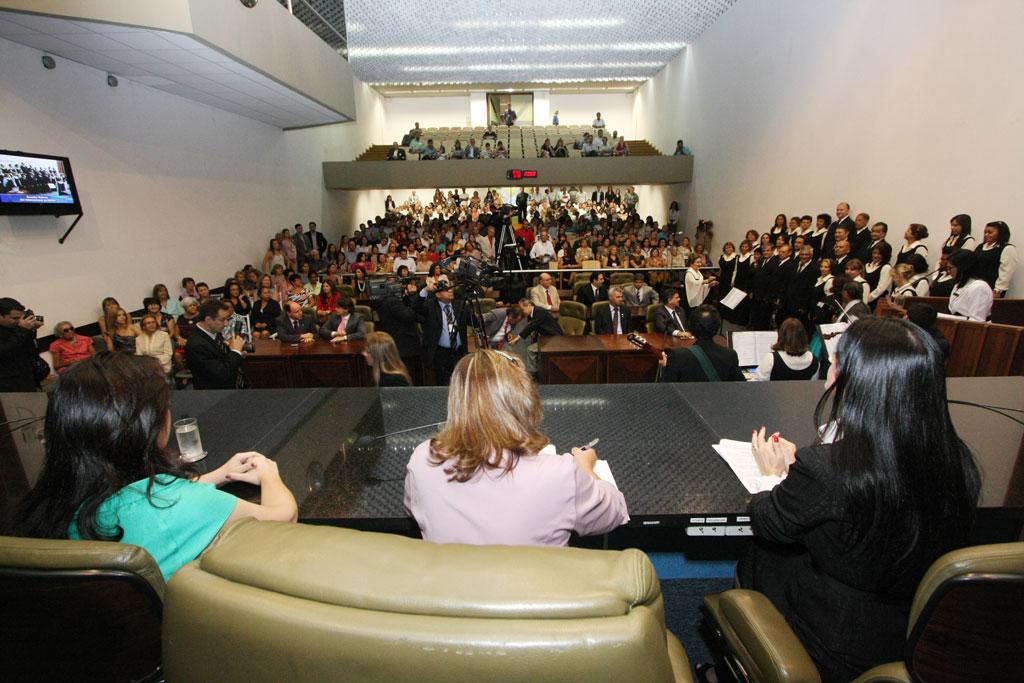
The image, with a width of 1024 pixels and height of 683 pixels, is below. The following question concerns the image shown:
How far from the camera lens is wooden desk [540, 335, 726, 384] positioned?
14.3ft

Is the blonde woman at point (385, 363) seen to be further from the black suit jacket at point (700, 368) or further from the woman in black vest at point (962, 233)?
the woman in black vest at point (962, 233)

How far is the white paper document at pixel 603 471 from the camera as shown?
4.40 ft

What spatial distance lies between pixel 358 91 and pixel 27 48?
1122 centimetres

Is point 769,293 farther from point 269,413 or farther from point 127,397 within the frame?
point 127,397

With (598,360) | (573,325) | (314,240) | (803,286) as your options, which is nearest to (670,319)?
(598,360)

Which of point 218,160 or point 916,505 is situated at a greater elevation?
point 218,160

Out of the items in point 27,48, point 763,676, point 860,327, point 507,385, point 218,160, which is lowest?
point 763,676

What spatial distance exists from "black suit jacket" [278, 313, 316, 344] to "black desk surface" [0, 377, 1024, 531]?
9.55 feet

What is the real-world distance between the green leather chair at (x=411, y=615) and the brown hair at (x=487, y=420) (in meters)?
0.54

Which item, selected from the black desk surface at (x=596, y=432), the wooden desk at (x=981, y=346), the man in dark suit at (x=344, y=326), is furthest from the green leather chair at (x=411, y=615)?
the man in dark suit at (x=344, y=326)

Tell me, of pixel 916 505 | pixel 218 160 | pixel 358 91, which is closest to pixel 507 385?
pixel 916 505

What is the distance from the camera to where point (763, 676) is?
1022mm

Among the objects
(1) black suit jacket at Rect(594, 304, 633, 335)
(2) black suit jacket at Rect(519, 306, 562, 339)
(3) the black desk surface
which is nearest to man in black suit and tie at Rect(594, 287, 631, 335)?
(1) black suit jacket at Rect(594, 304, 633, 335)

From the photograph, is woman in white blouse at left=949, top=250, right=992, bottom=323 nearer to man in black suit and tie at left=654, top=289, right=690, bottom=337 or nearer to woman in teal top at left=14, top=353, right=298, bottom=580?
man in black suit and tie at left=654, top=289, right=690, bottom=337
